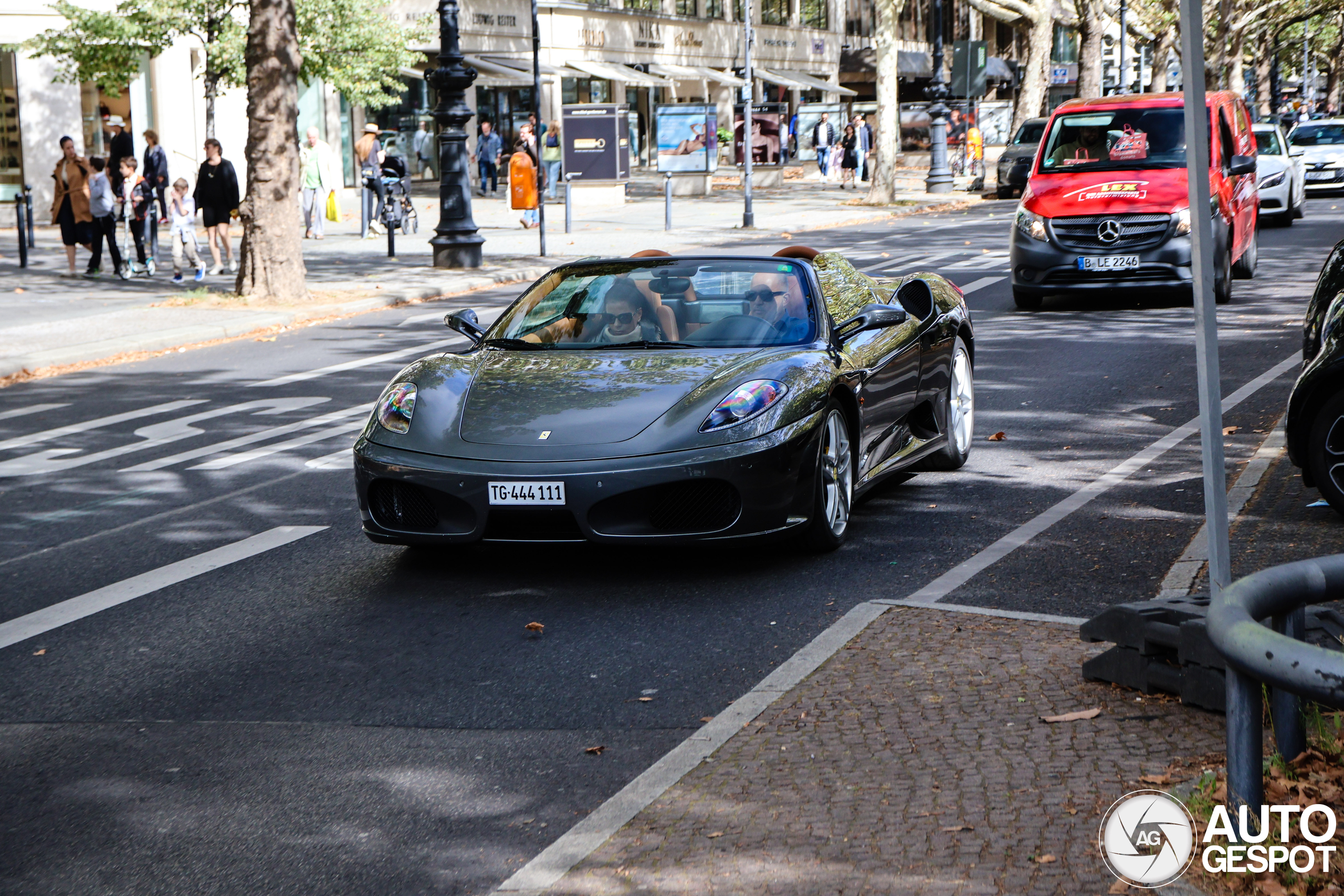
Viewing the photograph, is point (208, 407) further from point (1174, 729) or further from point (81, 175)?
point (81, 175)

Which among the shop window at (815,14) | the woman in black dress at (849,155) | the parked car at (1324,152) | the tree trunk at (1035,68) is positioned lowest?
the parked car at (1324,152)

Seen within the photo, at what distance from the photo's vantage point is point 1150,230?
1592cm

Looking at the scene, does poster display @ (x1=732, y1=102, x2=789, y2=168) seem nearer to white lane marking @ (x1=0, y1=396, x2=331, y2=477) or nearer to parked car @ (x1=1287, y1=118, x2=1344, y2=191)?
parked car @ (x1=1287, y1=118, x2=1344, y2=191)

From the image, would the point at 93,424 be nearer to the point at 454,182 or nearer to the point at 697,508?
the point at 697,508

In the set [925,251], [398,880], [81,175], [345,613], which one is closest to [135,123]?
[81,175]

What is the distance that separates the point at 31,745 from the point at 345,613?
1611 millimetres

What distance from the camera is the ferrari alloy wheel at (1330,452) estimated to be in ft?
23.6

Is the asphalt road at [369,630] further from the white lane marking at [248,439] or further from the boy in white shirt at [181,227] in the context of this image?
the boy in white shirt at [181,227]

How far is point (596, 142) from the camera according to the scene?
35.7 meters

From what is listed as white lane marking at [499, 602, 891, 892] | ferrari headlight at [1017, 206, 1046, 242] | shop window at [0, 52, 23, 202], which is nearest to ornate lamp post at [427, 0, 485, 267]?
ferrari headlight at [1017, 206, 1046, 242]

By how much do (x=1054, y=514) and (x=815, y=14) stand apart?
71456mm

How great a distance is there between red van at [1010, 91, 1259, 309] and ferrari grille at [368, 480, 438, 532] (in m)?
10.8

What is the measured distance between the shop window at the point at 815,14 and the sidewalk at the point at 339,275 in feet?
126

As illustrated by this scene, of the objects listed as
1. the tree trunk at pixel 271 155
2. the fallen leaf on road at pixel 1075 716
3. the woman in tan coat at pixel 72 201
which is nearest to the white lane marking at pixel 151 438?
the tree trunk at pixel 271 155
